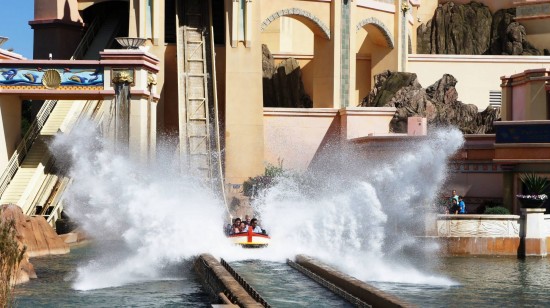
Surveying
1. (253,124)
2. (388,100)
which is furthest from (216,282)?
(388,100)

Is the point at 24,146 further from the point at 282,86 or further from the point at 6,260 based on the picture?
the point at 6,260

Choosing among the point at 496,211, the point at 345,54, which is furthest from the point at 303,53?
the point at 496,211

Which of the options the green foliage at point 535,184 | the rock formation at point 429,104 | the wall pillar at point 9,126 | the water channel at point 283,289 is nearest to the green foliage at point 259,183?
the rock formation at point 429,104

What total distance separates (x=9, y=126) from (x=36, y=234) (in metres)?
7.92

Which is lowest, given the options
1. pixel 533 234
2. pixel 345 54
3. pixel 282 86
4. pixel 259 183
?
pixel 533 234

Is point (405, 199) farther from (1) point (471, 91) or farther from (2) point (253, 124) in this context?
(1) point (471, 91)

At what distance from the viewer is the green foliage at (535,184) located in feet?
126

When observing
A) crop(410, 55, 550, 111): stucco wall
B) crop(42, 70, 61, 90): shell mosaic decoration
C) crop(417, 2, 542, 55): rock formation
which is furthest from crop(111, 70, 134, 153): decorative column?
crop(417, 2, 542, 55): rock formation

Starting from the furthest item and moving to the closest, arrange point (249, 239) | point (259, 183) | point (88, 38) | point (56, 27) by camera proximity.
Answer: point (88, 38) < point (56, 27) < point (259, 183) < point (249, 239)

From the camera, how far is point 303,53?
5766 cm

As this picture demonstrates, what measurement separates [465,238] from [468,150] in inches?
288

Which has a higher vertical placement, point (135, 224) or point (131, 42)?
point (131, 42)

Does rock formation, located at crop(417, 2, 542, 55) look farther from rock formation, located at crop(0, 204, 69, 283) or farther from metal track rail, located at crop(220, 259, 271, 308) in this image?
metal track rail, located at crop(220, 259, 271, 308)

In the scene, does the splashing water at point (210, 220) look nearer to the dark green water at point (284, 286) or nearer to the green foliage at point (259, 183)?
the dark green water at point (284, 286)
